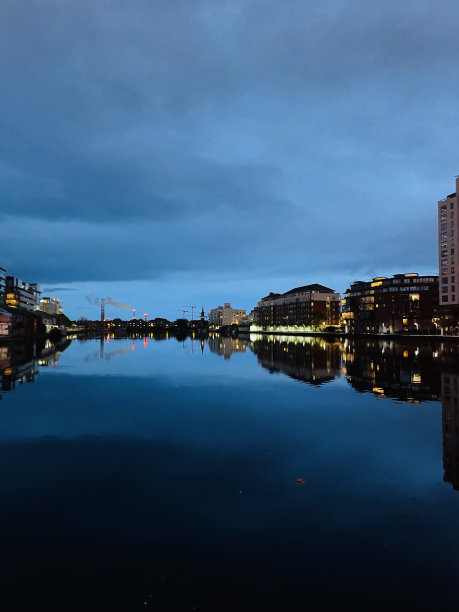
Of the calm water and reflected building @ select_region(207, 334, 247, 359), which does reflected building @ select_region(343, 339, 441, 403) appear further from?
reflected building @ select_region(207, 334, 247, 359)

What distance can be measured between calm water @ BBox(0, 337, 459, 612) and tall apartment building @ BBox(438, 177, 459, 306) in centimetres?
13678

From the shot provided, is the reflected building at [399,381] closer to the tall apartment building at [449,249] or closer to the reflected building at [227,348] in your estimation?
the reflected building at [227,348]

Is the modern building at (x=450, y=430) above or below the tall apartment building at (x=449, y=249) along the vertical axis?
below

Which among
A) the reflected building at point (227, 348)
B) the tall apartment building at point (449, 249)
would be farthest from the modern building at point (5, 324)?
the tall apartment building at point (449, 249)

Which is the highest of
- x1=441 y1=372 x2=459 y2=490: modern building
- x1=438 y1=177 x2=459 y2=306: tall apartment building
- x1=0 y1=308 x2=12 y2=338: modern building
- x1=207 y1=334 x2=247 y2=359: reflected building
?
x1=438 y1=177 x2=459 y2=306: tall apartment building

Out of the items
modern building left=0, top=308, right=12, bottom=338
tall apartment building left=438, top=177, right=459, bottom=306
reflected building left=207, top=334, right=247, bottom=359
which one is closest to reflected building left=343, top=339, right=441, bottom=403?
reflected building left=207, top=334, right=247, bottom=359

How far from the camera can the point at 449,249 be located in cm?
14338

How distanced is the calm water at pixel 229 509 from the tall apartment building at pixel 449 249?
13678 cm

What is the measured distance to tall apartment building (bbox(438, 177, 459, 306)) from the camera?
140375 mm

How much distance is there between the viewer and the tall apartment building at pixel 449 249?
140 m

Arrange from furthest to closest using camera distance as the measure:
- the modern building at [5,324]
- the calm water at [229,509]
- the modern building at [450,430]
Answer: the modern building at [5,324] → the modern building at [450,430] → the calm water at [229,509]

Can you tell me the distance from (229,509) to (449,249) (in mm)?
159349

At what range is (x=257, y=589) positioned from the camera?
7.13 m

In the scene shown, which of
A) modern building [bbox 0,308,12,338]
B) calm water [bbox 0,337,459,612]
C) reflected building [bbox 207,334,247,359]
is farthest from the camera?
modern building [bbox 0,308,12,338]
